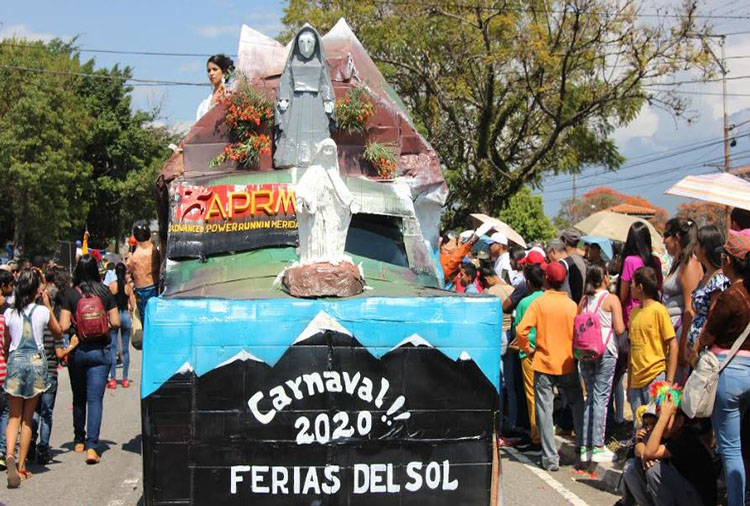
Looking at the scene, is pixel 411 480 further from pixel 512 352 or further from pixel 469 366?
pixel 512 352

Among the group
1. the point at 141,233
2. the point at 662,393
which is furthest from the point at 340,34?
the point at 662,393

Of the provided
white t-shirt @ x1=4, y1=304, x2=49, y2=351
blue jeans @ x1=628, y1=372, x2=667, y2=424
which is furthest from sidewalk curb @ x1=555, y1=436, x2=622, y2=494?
white t-shirt @ x1=4, y1=304, x2=49, y2=351

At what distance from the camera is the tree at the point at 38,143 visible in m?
37.6

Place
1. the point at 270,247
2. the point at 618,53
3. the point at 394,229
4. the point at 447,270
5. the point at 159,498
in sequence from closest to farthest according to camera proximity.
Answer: the point at 159,498, the point at 270,247, the point at 394,229, the point at 447,270, the point at 618,53

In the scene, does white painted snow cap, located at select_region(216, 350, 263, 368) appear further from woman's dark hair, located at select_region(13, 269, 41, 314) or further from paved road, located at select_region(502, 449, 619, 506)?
woman's dark hair, located at select_region(13, 269, 41, 314)

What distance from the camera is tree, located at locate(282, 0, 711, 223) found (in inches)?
966

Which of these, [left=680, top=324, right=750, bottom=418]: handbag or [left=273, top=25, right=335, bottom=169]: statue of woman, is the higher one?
[left=273, top=25, right=335, bottom=169]: statue of woman

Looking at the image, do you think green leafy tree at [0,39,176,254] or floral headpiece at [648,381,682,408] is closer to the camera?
floral headpiece at [648,381,682,408]

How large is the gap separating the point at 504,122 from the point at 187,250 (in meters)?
22.2

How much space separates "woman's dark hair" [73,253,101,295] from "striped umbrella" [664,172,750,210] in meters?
6.07

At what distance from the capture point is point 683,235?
27.9 ft

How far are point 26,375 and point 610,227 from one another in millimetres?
14189

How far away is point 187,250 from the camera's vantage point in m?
7.57

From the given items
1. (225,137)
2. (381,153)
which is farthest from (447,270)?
(225,137)
